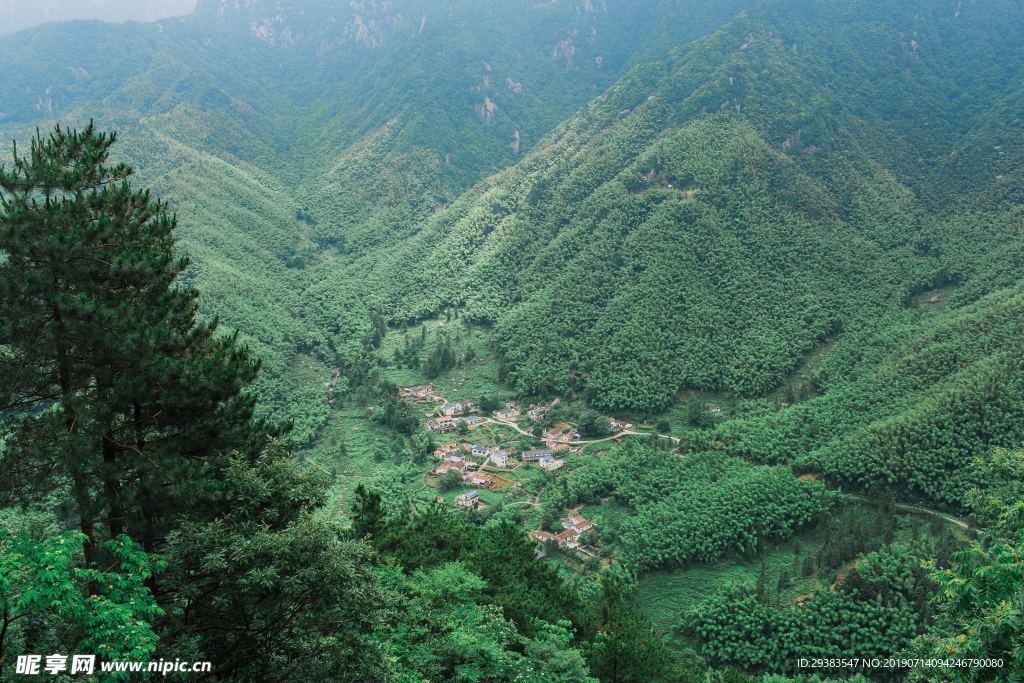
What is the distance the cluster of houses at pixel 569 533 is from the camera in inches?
2009

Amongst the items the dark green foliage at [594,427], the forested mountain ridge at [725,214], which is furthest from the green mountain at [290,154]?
the dark green foliage at [594,427]

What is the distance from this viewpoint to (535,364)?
8081cm

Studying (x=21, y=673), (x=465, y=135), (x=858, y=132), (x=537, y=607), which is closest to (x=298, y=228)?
(x=465, y=135)

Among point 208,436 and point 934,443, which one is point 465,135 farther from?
point 208,436

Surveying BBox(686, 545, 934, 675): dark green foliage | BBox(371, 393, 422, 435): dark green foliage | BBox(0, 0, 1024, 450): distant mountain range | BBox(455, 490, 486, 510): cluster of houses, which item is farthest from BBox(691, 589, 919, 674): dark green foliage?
BBox(371, 393, 422, 435): dark green foliage

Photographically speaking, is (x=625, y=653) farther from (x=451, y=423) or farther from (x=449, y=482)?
(x=451, y=423)

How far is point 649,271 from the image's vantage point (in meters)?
87.6

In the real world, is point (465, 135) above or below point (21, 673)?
above

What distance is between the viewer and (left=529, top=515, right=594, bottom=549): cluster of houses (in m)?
51.0

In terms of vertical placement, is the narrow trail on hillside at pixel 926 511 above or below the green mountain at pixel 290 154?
below

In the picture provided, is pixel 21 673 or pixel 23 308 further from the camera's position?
pixel 23 308

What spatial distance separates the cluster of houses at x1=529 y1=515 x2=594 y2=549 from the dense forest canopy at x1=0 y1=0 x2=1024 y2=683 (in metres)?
0.33

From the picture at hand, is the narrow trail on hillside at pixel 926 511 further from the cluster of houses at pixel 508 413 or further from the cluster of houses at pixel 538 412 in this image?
the cluster of houses at pixel 508 413

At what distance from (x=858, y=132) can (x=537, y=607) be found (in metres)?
121
